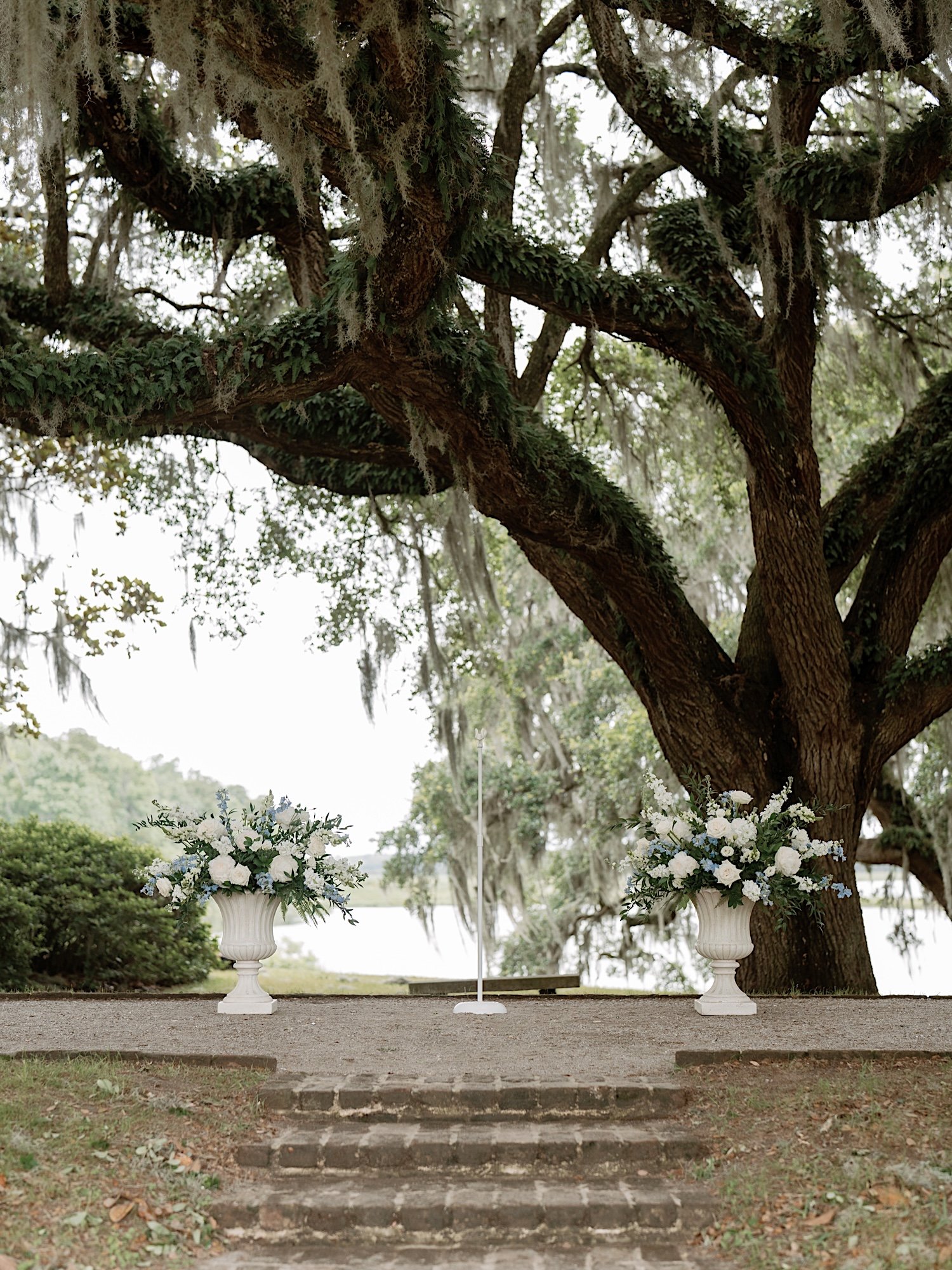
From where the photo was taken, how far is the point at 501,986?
8.59 metres

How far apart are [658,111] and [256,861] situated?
481 cm

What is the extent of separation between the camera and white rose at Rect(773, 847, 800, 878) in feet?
20.0

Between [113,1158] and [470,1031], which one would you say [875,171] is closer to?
[470,1031]

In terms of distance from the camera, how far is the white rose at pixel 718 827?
6074mm

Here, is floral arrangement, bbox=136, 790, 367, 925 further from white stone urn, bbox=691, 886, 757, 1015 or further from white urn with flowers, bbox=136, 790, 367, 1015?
white stone urn, bbox=691, 886, 757, 1015

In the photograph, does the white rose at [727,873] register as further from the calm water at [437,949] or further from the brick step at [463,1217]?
the calm water at [437,949]

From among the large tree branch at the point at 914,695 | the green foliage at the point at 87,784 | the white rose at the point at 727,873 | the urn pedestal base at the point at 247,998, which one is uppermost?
the green foliage at the point at 87,784

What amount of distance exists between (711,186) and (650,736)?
6.41 m

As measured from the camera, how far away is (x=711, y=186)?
788cm

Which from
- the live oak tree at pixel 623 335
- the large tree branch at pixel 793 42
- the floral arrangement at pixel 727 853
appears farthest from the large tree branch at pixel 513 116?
the floral arrangement at pixel 727 853

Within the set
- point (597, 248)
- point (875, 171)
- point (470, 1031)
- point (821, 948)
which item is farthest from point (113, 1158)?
point (597, 248)

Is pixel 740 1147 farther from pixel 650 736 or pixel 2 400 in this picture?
pixel 650 736

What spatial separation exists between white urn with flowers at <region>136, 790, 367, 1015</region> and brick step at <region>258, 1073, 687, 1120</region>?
177cm

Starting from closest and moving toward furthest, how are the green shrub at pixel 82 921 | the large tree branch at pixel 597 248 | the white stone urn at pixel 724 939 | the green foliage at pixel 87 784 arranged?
1. the white stone urn at pixel 724 939
2. the large tree branch at pixel 597 248
3. the green shrub at pixel 82 921
4. the green foliage at pixel 87 784
